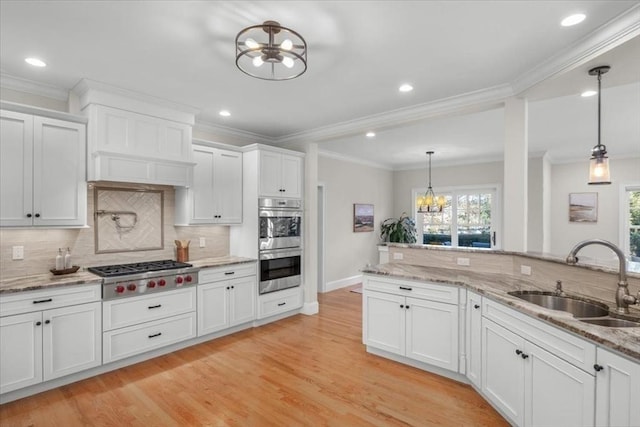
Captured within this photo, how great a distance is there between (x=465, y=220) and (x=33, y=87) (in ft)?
25.7

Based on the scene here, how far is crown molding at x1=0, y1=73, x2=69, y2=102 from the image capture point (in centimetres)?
304

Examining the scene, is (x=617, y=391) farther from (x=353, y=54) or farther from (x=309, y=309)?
(x=309, y=309)

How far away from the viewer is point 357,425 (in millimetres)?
2363

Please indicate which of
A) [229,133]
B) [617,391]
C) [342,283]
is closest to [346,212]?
[342,283]

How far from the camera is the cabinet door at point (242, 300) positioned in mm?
4203

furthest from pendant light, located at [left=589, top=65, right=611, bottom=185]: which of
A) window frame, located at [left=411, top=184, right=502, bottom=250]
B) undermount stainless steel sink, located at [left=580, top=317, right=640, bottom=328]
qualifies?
window frame, located at [left=411, top=184, right=502, bottom=250]

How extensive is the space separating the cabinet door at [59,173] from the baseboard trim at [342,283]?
172 inches

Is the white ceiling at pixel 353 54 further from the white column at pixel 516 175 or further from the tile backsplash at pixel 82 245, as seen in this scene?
the tile backsplash at pixel 82 245

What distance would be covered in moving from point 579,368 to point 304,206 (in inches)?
152

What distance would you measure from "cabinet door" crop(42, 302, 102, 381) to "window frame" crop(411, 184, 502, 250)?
661 centimetres

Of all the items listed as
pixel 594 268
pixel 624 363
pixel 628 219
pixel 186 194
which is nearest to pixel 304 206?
pixel 186 194

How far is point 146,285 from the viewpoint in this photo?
3398mm

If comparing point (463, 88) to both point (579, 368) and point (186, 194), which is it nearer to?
point (579, 368)

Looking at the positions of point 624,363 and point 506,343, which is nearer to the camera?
point 624,363
